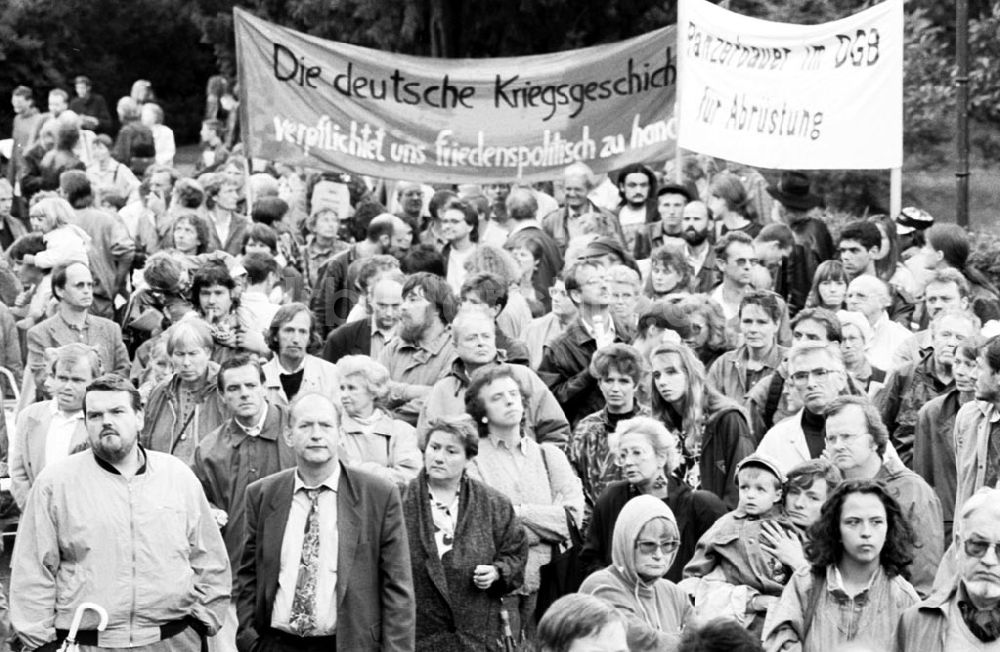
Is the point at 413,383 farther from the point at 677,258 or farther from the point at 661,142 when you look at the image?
the point at 661,142

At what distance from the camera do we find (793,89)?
15.6 meters

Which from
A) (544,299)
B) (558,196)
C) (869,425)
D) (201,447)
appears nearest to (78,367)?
(201,447)

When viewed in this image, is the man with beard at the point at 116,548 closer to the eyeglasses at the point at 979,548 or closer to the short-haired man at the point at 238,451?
the short-haired man at the point at 238,451

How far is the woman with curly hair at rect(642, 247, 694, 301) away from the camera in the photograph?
43.7 ft

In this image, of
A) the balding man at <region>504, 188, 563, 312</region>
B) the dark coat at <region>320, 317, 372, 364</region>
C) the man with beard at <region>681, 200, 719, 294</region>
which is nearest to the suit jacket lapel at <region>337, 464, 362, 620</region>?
the dark coat at <region>320, 317, 372, 364</region>

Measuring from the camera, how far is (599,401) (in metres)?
11.6

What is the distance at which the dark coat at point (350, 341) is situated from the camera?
496 inches

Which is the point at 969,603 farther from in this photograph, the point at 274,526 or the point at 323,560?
the point at 274,526

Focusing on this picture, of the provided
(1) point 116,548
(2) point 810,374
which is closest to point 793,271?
(2) point 810,374

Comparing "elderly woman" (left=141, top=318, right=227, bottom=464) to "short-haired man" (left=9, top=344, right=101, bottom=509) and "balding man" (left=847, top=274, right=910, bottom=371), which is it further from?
"balding man" (left=847, top=274, right=910, bottom=371)

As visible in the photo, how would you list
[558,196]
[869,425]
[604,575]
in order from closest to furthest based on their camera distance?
1. [604,575]
2. [869,425]
3. [558,196]

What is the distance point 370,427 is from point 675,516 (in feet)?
5.27

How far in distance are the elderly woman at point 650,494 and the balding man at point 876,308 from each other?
2.98 m

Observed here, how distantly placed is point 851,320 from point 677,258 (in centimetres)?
Answer: 154
